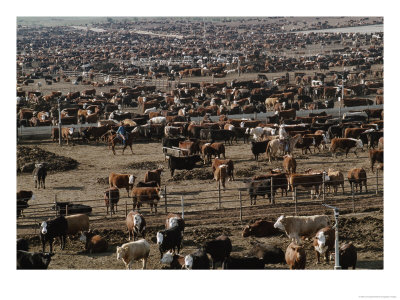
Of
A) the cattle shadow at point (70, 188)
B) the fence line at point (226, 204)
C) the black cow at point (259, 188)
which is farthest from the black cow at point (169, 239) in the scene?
the cattle shadow at point (70, 188)

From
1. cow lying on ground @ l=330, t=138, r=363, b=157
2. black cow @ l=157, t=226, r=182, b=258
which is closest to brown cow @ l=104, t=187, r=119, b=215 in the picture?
black cow @ l=157, t=226, r=182, b=258

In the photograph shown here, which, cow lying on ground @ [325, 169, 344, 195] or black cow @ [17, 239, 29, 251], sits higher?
cow lying on ground @ [325, 169, 344, 195]

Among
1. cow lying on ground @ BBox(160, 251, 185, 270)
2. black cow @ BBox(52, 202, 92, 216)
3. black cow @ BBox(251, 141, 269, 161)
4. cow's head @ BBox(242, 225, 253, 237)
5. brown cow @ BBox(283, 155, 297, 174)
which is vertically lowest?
cow lying on ground @ BBox(160, 251, 185, 270)

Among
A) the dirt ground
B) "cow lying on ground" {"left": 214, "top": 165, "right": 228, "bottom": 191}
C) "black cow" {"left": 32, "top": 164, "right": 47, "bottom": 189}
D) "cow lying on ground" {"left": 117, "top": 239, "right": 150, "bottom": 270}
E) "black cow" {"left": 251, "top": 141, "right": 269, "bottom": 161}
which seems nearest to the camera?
"cow lying on ground" {"left": 117, "top": 239, "right": 150, "bottom": 270}

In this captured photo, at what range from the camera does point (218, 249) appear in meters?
12.9

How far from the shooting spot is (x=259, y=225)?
1482 cm

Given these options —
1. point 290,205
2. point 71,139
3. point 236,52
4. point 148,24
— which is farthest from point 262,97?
point 148,24

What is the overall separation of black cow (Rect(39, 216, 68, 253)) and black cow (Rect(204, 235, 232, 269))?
3.39 meters

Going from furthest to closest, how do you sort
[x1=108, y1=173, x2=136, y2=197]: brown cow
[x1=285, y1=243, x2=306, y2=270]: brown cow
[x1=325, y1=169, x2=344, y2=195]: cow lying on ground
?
[x1=108, y1=173, x2=136, y2=197]: brown cow < [x1=325, y1=169, x2=344, y2=195]: cow lying on ground < [x1=285, y1=243, x2=306, y2=270]: brown cow

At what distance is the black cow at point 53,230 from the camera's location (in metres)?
14.0

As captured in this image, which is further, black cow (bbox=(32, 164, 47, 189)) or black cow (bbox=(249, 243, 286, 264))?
black cow (bbox=(32, 164, 47, 189))

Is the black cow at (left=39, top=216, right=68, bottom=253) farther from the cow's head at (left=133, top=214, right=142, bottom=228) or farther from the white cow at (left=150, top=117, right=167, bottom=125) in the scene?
the white cow at (left=150, top=117, right=167, bottom=125)

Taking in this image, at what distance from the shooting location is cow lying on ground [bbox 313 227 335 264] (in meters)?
12.9

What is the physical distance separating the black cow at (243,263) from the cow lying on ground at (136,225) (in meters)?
2.77
